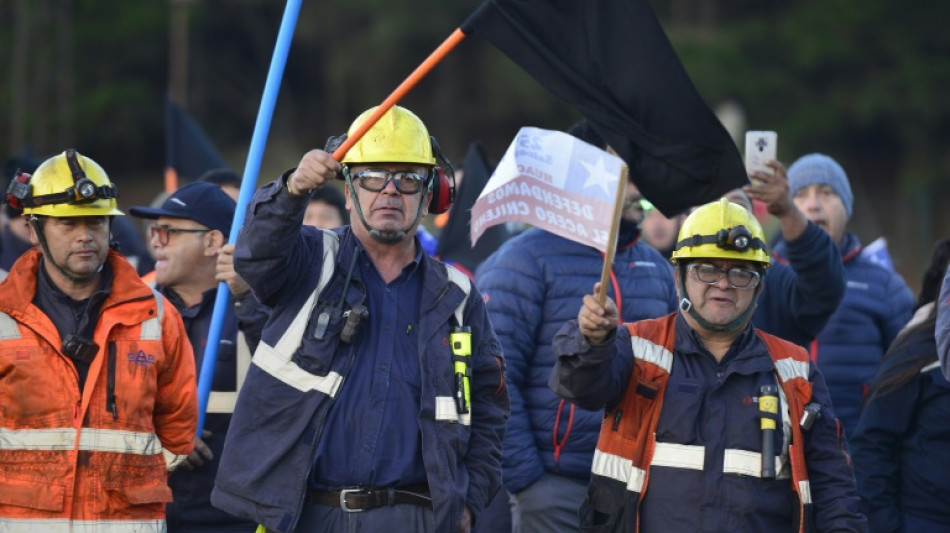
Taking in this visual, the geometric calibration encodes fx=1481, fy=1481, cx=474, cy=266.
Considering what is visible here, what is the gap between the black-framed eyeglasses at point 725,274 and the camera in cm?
569

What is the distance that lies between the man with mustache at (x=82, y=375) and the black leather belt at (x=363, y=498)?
2.75 ft

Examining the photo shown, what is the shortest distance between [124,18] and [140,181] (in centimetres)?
416

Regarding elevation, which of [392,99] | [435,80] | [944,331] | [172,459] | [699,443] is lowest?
[172,459]

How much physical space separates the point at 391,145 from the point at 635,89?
90 cm

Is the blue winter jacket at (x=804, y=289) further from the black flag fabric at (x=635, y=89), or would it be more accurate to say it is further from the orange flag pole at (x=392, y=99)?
the orange flag pole at (x=392, y=99)

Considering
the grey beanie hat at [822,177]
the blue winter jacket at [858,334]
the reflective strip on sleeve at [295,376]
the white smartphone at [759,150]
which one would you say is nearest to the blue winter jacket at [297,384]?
the reflective strip on sleeve at [295,376]

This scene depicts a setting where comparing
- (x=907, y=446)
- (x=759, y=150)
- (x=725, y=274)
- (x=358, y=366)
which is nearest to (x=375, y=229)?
(x=358, y=366)

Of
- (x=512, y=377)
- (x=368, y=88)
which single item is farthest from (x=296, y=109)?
(x=512, y=377)

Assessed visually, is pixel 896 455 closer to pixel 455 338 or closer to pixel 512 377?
pixel 512 377

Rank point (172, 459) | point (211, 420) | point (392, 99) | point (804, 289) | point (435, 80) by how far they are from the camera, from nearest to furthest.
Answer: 1. point (392, 99)
2. point (172, 459)
3. point (211, 420)
4. point (804, 289)
5. point (435, 80)

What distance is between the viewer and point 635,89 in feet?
17.4

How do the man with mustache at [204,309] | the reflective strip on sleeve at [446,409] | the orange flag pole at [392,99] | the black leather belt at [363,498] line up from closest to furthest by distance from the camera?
the orange flag pole at [392,99]
the black leather belt at [363,498]
the reflective strip on sleeve at [446,409]
the man with mustache at [204,309]

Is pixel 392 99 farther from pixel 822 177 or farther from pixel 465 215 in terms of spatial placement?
pixel 465 215

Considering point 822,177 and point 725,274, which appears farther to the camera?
point 822,177
